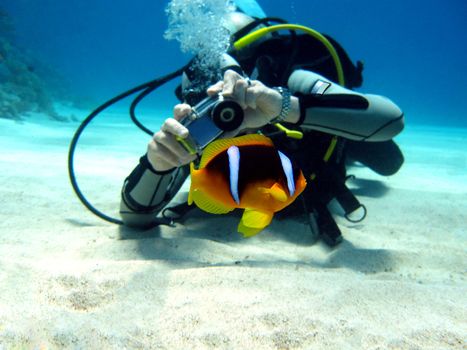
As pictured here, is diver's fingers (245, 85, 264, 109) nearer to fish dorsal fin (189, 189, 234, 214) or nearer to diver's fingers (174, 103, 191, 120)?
diver's fingers (174, 103, 191, 120)

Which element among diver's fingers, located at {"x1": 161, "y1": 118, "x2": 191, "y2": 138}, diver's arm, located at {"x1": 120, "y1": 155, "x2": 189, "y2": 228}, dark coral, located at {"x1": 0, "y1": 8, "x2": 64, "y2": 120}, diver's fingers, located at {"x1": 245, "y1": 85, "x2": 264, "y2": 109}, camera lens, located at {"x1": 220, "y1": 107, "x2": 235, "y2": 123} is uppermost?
diver's fingers, located at {"x1": 245, "y1": 85, "x2": 264, "y2": 109}

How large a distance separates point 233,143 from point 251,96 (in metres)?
0.77

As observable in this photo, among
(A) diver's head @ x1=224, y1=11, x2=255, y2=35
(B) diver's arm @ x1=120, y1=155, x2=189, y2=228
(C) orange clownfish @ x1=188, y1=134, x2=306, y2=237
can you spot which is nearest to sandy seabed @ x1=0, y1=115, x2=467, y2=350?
(B) diver's arm @ x1=120, y1=155, x2=189, y2=228

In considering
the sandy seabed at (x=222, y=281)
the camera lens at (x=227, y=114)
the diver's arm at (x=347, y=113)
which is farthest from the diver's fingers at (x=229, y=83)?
the sandy seabed at (x=222, y=281)

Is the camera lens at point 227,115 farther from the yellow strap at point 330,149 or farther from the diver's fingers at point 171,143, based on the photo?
the yellow strap at point 330,149

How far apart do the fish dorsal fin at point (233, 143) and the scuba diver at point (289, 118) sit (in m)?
0.62

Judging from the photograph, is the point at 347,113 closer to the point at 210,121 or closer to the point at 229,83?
the point at 229,83

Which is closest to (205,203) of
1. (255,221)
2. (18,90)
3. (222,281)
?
(255,221)

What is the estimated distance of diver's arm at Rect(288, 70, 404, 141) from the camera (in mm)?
2008

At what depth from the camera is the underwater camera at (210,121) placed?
4.58 ft

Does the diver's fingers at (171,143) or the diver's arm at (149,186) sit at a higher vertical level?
the diver's fingers at (171,143)

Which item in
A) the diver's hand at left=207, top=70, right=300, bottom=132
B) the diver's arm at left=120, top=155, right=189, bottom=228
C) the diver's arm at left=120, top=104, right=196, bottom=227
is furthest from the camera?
the diver's arm at left=120, top=155, right=189, bottom=228

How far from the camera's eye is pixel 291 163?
83cm

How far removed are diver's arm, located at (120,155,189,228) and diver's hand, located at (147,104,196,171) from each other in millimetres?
413
